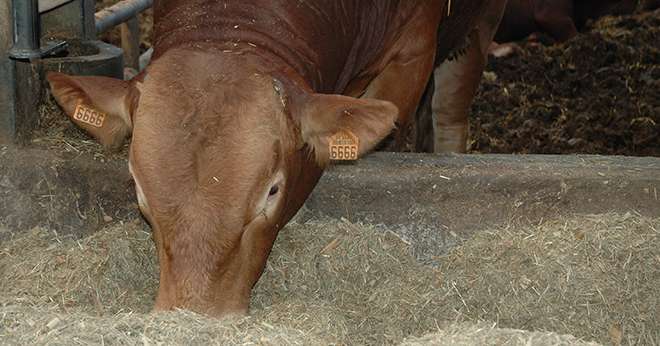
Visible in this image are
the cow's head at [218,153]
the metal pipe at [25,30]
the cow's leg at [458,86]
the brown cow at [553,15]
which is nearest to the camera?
the cow's head at [218,153]

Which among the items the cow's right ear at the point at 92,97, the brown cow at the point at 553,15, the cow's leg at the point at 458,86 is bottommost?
the brown cow at the point at 553,15

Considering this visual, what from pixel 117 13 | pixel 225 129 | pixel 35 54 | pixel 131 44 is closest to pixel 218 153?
pixel 225 129

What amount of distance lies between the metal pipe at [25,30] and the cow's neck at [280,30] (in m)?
0.57

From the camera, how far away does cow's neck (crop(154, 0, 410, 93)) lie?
4.49 m

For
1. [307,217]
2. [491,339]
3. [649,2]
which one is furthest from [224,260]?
[649,2]

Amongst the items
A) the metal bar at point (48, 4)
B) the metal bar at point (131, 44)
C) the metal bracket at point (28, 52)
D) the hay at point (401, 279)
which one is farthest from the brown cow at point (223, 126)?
the metal bar at point (131, 44)

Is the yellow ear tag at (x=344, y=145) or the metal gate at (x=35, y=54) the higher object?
the yellow ear tag at (x=344, y=145)

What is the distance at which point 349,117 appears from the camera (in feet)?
14.0

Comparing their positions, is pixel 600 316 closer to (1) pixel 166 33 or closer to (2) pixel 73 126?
(1) pixel 166 33

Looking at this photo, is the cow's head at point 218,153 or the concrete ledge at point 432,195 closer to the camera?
the cow's head at point 218,153

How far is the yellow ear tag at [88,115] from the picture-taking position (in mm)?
4461

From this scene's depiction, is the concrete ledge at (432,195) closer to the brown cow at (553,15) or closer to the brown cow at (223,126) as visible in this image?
the brown cow at (223,126)

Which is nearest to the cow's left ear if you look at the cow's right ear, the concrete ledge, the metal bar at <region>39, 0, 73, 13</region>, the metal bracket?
the cow's right ear

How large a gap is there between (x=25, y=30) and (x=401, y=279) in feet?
6.46
